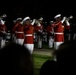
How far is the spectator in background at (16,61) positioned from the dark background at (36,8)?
25.8 m

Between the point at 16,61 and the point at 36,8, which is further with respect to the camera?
the point at 36,8

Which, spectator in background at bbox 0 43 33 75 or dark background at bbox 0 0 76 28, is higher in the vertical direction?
dark background at bbox 0 0 76 28

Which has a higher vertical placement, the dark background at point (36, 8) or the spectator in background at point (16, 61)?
the dark background at point (36, 8)

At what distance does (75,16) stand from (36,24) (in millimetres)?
7396

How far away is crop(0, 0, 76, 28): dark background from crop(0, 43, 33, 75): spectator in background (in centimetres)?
2576

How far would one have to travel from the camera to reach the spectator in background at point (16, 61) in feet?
7.99

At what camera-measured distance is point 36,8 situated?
29.8 meters

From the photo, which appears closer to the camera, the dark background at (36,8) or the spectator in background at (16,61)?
the spectator in background at (16,61)

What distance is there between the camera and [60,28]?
14469mm

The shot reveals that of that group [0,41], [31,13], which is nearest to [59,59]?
[0,41]

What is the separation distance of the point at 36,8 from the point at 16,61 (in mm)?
27424

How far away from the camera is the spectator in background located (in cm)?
244

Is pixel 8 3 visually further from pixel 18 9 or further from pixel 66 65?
pixel 66 65

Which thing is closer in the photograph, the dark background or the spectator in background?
the spectator in background
